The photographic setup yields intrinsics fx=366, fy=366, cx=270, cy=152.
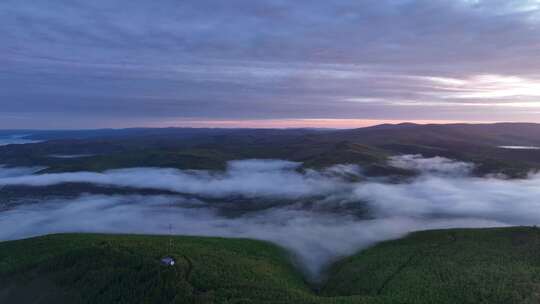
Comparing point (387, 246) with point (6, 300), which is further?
point (387, 246)

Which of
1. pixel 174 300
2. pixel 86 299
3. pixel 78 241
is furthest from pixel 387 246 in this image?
pixel 78 241

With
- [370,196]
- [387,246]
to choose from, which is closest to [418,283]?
[387,246]

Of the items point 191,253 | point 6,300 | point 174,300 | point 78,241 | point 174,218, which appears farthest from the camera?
point 174,218

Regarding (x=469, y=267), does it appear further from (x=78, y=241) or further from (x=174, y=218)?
(x=174, y=218)

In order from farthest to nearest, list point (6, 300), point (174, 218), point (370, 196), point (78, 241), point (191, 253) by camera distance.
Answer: point (370, 196)
point (174, 218)
point (78, 241)
point (191, 253)
point (6, 300)

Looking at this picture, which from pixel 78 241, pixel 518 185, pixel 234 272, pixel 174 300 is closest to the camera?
pixel 174 300

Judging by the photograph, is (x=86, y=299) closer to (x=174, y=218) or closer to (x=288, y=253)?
(x=288, y=253)
